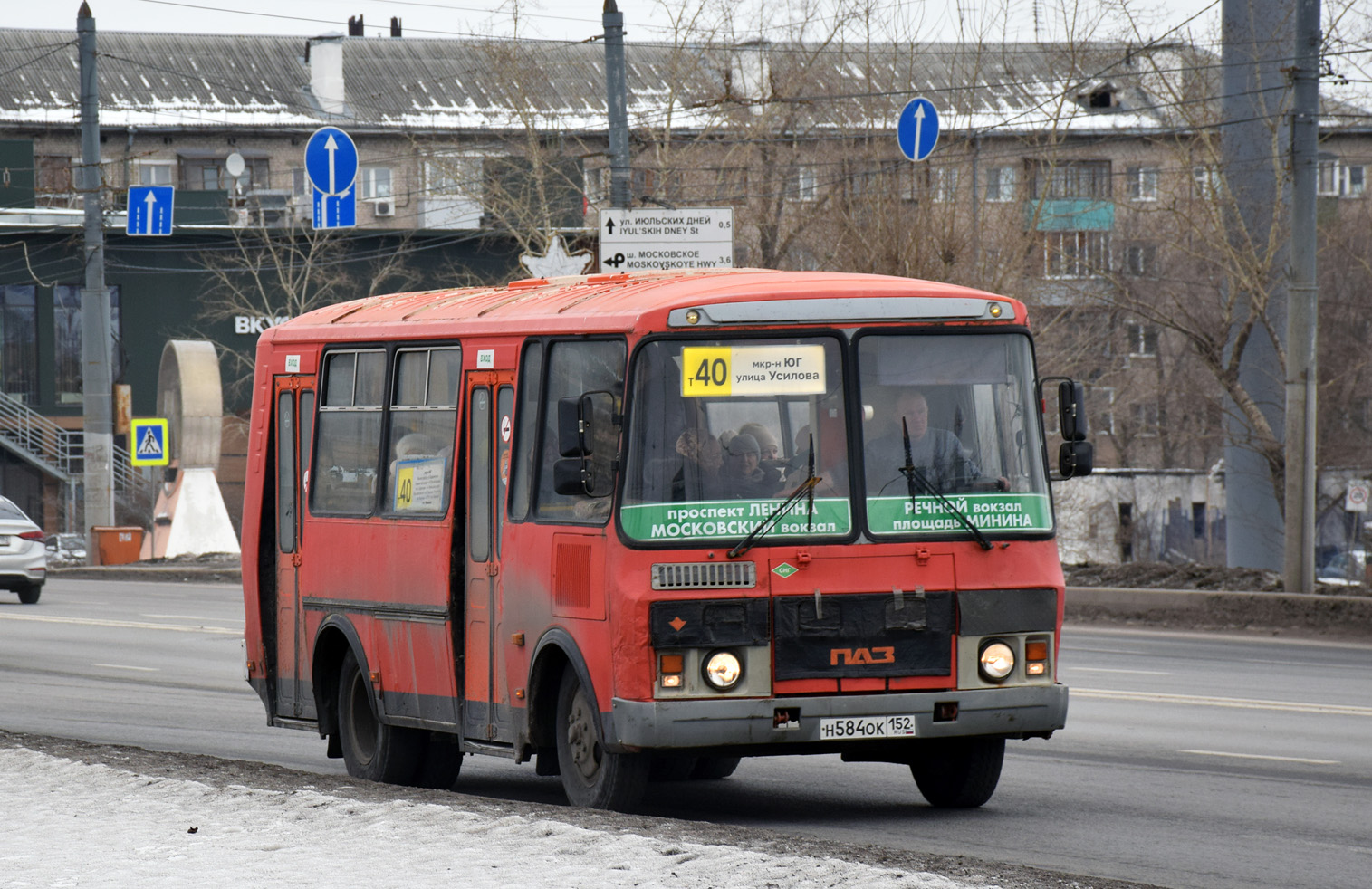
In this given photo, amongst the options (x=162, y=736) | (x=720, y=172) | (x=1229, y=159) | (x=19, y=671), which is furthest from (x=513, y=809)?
(x=720, y=172)

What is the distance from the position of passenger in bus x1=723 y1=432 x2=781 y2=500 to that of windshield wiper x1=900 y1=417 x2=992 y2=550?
2.00 feet

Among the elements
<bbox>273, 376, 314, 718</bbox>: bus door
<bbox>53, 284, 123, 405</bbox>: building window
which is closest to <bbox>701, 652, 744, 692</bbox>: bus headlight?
<bbox>273, 376, 314, 718</bbox>: bus door

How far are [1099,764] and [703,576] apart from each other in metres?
3.67

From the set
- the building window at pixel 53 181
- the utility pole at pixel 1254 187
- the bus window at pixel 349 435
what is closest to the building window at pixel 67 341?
the building window at pixel 53 181

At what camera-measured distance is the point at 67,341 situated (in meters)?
58.7

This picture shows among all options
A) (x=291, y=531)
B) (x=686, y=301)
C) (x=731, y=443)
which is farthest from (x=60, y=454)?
(x=731, y=443)

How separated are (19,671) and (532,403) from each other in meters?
10.2

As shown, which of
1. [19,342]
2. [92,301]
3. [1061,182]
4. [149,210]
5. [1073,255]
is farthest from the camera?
[19,342]

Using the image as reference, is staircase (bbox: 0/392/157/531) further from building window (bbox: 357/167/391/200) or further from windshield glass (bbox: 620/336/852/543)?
windshield glass (bbox: 620/336/852/543)

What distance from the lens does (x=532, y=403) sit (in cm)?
978

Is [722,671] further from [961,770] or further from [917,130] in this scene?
[917,130]

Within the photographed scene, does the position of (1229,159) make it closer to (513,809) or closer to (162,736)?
(162,736)

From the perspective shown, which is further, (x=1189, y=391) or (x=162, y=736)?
(x=1189, y=391)

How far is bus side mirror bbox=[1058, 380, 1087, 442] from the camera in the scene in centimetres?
947
